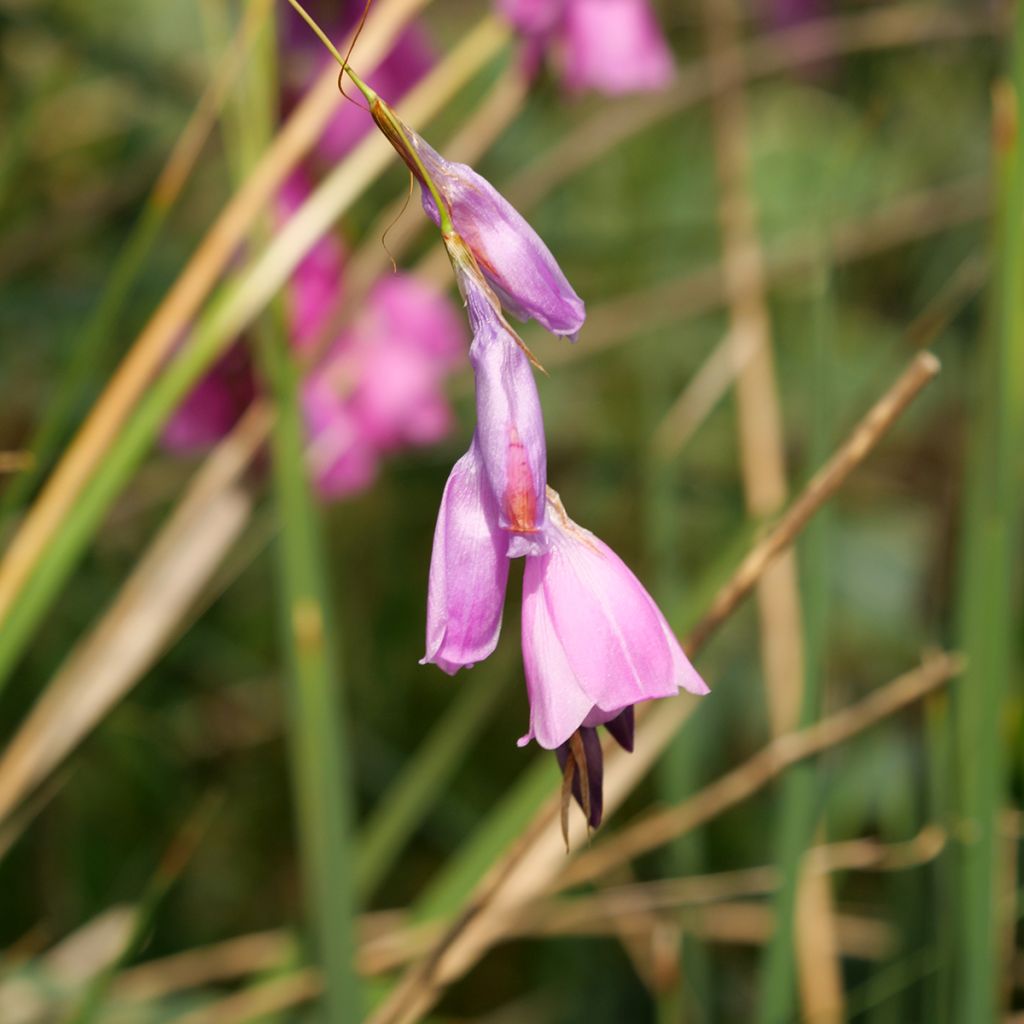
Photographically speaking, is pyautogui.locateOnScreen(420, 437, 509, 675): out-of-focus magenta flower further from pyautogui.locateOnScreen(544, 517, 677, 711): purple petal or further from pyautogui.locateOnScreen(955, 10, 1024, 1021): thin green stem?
pyautogui.locateOnScreen(955, 10, 1024, 1021): thin green stem

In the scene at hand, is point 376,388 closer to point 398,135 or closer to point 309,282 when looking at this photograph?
point 309,282

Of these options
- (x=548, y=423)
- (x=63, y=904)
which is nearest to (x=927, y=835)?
(x=63, y=904)

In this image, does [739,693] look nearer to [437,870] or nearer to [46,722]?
[437,870]

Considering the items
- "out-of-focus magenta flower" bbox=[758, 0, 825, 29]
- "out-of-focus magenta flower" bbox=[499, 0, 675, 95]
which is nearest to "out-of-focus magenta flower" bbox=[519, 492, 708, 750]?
"out-of-focus magenta flower" bbox=[499, 0, 675, 95]

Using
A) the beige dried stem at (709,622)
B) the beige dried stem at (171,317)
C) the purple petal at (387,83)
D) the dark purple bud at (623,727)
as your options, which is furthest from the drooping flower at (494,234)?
the purple petal at (387,83)

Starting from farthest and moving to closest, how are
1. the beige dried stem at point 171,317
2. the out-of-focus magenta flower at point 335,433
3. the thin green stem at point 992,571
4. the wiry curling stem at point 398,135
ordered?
the out-of-focus magenta flower at point 335,433 → the beige dried stem at point 171,317 → the thin green stem at point 992,571 → the wiry curling stem at point 398,135

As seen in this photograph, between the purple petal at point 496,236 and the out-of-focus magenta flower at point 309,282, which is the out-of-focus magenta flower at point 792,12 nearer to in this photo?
the out-of-focus magenta flower at point 309,282
